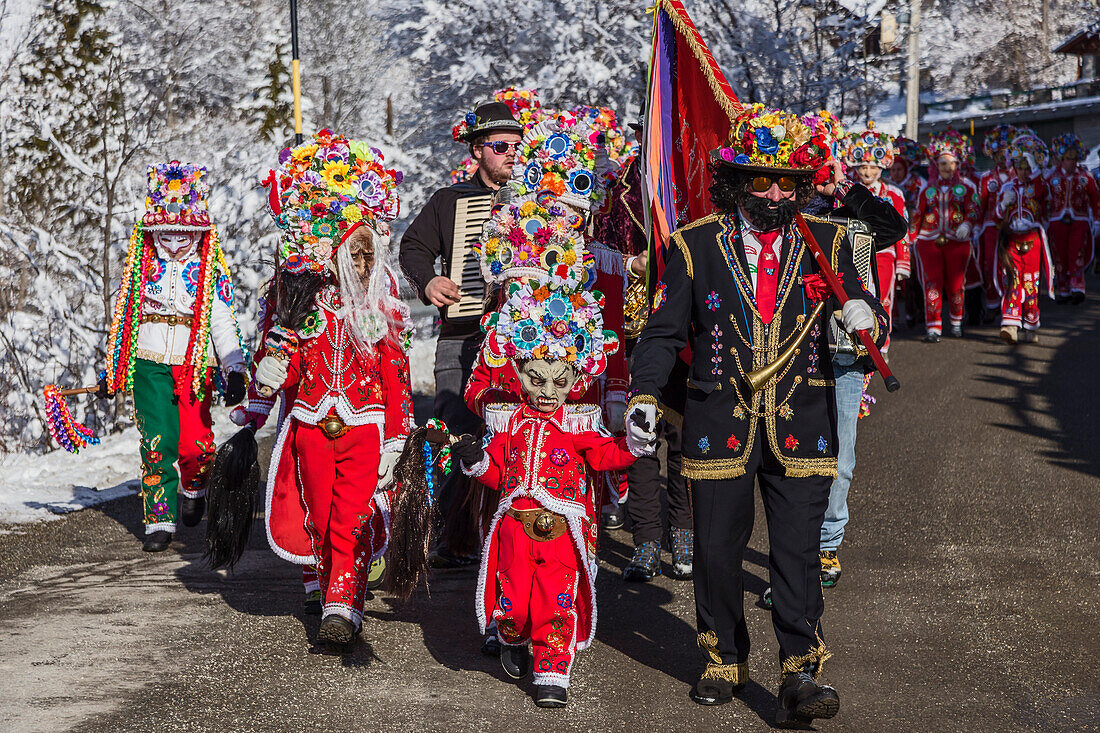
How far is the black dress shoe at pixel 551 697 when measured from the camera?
16.0 ft

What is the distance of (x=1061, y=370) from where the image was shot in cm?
1205

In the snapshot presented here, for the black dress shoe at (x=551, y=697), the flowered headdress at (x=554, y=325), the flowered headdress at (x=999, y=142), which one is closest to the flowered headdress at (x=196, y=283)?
the flowered headdress at (x=554, y=325)

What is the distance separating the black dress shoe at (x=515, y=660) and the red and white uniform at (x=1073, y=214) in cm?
1244

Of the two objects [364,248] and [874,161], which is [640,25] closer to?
[874,161]

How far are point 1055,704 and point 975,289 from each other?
10.8m

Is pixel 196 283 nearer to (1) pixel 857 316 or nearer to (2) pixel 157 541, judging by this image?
(2) pixel 157 541

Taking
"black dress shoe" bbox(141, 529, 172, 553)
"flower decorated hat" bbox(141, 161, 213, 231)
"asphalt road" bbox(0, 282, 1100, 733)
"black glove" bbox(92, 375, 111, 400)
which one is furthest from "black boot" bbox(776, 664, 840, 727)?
"black glove" bbox(92, 375, 111, 400)

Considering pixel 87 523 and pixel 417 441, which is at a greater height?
pixel 417 441

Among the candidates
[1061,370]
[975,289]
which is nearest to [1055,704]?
[1061,370]

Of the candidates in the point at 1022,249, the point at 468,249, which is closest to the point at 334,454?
the point at 468,249

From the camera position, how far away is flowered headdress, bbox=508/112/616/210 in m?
5.71

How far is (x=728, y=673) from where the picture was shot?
16.0 ft

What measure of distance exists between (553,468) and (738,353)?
0.90 metres

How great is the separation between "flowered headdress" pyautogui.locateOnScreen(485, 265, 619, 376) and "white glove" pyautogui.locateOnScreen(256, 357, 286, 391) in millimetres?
986
